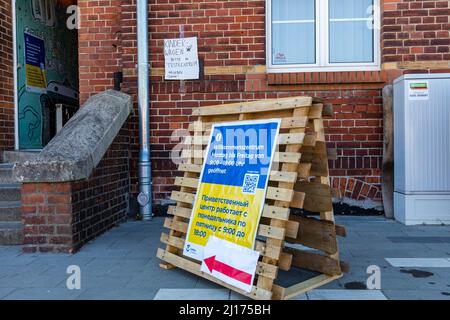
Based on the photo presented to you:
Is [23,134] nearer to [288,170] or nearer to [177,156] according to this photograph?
[177,156]

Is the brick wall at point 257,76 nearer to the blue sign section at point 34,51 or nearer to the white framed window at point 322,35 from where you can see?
the white framed window at point 322,35

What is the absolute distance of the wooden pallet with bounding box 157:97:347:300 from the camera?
353cm

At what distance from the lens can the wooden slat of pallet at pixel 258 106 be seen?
3.69 m

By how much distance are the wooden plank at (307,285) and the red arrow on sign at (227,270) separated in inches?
11.6

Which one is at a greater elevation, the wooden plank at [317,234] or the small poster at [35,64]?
the small poster at [35,64]

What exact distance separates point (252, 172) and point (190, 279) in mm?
1097

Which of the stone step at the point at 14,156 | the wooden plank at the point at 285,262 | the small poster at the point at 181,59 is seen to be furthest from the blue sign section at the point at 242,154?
the stone step at the point at 14,156

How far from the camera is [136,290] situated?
12.4 feet

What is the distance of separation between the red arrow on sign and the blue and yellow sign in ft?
0.58

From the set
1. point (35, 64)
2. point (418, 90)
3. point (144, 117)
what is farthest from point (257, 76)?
point (35, 64)

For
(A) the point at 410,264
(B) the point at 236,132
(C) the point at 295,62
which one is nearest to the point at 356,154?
(C) the point at 295,62

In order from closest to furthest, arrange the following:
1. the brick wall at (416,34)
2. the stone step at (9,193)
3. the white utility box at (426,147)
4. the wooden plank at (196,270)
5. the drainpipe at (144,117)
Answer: the wooden plank at (196,270)
the stone step at (9,193)
the white utility box at (426,147)
the brick wall at (416,34)
the drainpipe at (144,117)

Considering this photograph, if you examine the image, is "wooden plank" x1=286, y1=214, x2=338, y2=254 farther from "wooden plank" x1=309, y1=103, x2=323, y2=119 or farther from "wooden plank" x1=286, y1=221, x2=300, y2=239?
"wooden plank" x1=309, y1=103, x2=323, y2=119

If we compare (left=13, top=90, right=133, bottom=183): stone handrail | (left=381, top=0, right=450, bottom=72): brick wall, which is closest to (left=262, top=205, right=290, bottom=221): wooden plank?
(left=13, top=90, right=133, bottom=183): stone handrail
